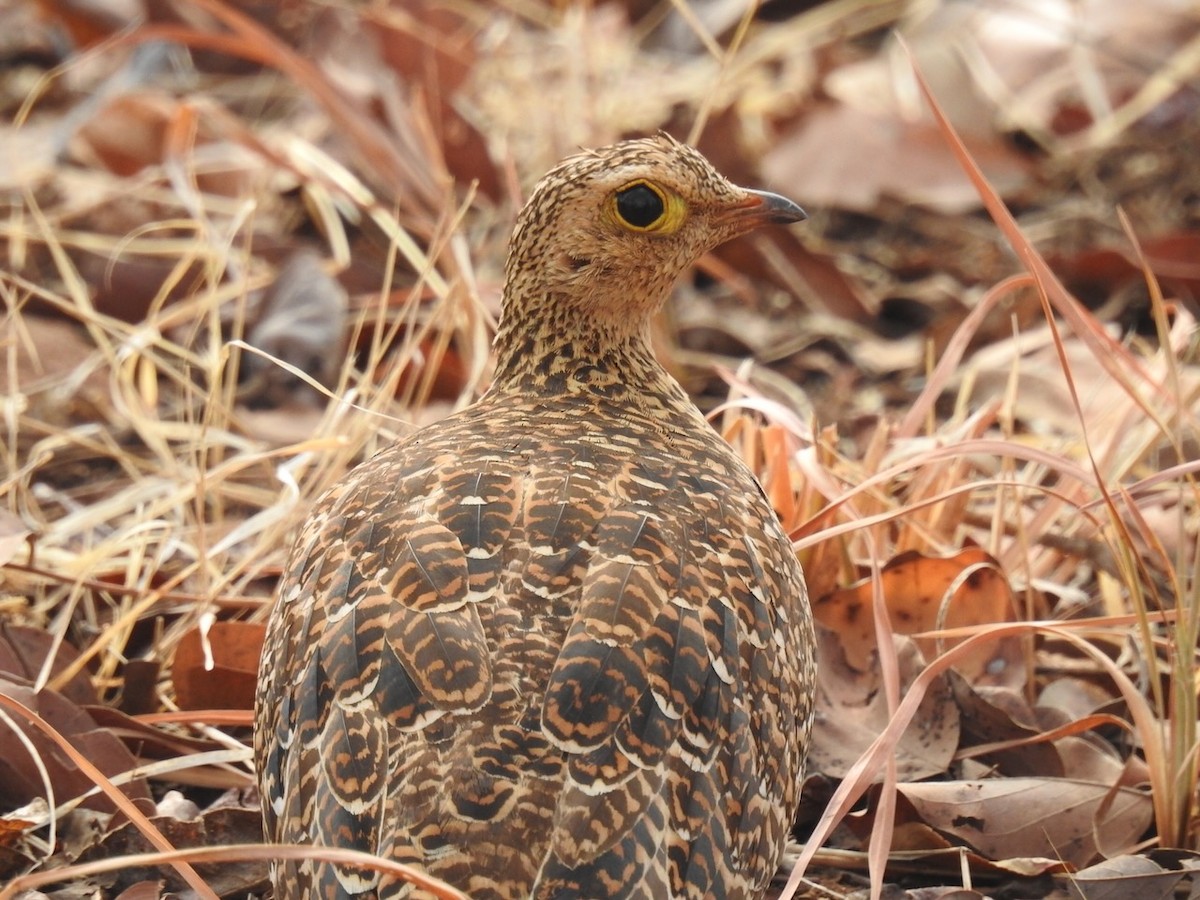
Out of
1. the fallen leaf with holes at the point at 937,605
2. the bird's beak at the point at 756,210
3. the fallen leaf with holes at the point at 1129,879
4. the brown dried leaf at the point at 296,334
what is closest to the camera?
the fallen leaf with holes at the point at 1129,879

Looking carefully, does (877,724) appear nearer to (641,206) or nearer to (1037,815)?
(1037,815)

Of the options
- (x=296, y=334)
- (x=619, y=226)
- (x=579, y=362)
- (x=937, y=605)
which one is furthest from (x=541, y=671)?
(x=296, y=334)

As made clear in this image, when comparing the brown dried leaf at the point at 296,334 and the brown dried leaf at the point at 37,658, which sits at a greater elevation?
the brown dried leaf at the point at 296,334

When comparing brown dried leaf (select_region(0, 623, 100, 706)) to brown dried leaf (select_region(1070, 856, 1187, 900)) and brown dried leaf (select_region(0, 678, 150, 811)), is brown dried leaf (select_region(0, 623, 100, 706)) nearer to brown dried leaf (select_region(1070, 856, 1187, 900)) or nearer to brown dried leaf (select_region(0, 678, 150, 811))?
brown dried leaf (select_region(0, 678, 150, 811))

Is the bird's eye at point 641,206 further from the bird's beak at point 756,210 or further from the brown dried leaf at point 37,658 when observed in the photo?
the brown dried leaf at point 37,658

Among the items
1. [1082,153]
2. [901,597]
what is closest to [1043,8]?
[1082,153]

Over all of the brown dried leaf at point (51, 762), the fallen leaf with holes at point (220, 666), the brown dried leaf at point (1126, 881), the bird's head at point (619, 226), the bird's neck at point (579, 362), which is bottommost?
the brown dried leaf at point (1126, 881)

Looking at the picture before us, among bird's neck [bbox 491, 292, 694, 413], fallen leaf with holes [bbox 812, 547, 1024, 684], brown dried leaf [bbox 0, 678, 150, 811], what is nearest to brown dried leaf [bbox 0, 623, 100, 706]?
brown dried leaf [bbox 0, 678, 150, 811]

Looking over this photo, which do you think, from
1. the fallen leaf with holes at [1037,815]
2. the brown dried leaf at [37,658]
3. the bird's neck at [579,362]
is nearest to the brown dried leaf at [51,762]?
the brown dried leaf at [37,658]
